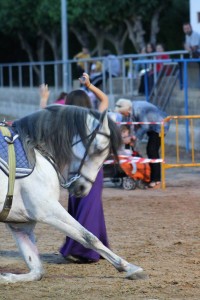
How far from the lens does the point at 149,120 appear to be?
1562 centimetres

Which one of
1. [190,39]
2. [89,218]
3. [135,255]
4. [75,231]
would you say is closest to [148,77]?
[190,39]

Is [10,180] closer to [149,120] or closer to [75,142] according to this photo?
[75,142]

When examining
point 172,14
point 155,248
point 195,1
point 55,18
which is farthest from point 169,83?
point 172,14

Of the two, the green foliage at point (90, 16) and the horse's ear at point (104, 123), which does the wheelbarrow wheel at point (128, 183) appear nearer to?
the horse's ear at point (104, 123)

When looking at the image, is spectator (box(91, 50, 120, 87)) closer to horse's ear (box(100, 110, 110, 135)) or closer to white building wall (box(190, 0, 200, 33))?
white building wall (box(190, 0, 200, 33))

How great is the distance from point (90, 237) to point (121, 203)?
5.55 m

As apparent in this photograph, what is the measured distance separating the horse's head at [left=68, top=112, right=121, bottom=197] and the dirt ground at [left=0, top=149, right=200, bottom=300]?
0.83 metres

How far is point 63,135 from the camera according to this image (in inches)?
324

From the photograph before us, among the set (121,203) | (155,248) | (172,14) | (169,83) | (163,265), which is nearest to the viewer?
(163,265)

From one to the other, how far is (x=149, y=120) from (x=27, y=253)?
7490 mm

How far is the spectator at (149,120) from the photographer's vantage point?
15.3 metres

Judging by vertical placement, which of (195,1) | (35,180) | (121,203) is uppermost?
(195,1)

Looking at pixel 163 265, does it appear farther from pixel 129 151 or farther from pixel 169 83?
pixel 169 83

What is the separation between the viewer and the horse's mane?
8234mm
